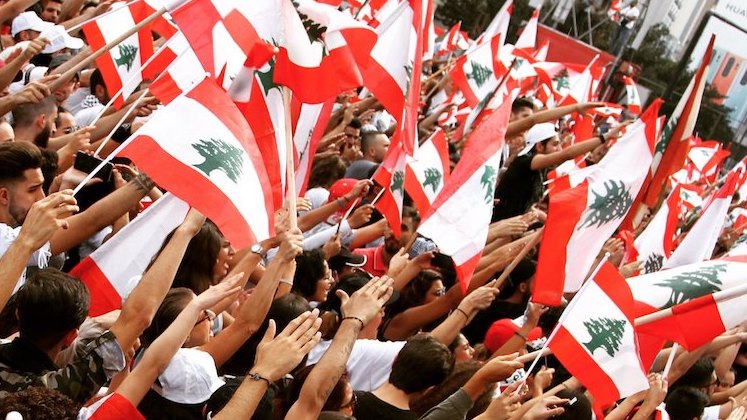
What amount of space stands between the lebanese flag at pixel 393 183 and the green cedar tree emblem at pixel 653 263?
6.19 feet

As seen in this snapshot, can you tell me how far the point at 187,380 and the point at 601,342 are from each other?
212 centimetres

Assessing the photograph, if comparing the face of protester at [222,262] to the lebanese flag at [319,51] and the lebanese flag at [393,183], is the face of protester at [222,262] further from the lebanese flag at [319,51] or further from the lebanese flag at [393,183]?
the lebanese flag at [393,183]

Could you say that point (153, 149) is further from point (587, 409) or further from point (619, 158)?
point (619, 158)

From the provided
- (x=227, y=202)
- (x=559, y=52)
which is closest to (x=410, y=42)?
(x=227, y=202)

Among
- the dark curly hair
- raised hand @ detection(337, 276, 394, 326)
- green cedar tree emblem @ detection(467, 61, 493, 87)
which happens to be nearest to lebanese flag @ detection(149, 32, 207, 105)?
raised hand @ detection(337, 276, 394, 326)

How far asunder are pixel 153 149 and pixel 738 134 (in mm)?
19412

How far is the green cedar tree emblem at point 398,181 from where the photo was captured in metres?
6.73

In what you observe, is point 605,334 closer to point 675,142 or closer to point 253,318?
point 253,318

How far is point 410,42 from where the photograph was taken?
7.02 m

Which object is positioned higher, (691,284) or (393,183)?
(691,284)

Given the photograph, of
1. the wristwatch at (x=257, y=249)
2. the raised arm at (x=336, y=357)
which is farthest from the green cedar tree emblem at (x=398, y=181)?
the raised arm at (x=336, y=357)

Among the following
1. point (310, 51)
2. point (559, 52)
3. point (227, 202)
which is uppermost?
point (310, 51)

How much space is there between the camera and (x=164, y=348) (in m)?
3.83

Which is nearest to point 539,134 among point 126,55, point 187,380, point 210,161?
point 126,55
